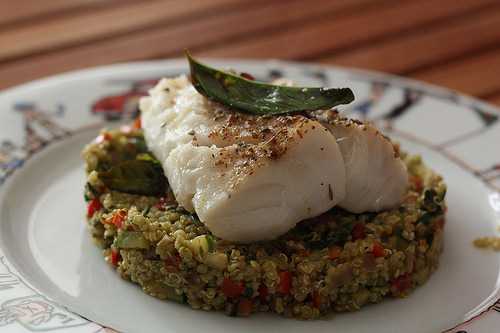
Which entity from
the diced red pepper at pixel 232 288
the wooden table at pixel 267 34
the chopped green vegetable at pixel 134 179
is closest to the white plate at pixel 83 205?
the diced red pepper at pixel 232 288

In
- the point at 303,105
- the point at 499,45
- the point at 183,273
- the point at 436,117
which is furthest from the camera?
the point at 499,45

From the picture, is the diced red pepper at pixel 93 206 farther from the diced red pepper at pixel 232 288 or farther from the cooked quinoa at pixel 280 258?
the diced red pepper at pixel 232 288

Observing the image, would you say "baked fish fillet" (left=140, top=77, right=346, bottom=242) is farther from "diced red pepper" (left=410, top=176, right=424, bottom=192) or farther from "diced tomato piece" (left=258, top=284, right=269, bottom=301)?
"diced red pepper" (left=410, top=176, right=424, bottom=192)

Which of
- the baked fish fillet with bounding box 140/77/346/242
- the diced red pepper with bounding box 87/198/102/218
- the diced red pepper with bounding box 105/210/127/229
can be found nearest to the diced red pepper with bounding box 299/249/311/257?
the baked fish fillet with bounding box 140/77/346/242

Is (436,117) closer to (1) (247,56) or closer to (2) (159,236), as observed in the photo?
(1) (247,56)

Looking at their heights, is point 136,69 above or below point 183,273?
above

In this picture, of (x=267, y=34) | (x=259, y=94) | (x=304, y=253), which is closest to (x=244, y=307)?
(x=304, y=253)

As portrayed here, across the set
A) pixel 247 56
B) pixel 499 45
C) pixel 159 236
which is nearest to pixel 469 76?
pixel 499 45
